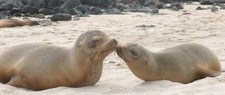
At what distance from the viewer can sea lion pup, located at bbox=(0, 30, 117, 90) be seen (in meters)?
6.07

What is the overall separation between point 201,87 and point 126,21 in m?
8.55

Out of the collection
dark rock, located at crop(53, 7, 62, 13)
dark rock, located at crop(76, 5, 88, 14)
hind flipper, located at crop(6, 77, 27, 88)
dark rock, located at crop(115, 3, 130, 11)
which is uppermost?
hind flipper, located at crop(6, 77, 27, 88)

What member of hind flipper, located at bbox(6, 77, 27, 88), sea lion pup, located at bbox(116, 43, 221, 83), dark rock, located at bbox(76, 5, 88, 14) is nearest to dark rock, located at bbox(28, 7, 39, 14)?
dark rock, located at bbox(76, 5, 88, 14)

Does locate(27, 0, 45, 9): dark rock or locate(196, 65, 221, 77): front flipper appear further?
locate(27, 0, 45, 9): dark rock

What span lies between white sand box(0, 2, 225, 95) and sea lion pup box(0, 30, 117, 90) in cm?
13

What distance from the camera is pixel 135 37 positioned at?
11125 millimetres

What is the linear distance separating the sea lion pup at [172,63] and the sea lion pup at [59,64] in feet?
0.89

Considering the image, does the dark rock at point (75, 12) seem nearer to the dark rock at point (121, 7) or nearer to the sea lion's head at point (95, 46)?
the dark rock at point (121, 7)

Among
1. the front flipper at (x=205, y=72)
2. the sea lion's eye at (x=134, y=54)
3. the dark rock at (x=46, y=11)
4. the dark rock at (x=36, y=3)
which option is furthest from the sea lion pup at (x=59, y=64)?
the dark rock at (x=36, y=3)

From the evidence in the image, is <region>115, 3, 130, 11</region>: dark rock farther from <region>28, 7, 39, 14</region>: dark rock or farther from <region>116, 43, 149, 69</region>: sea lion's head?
<region>116, 43, 149, 69</region>: sea lion's head

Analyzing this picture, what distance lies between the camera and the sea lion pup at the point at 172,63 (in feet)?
20.9

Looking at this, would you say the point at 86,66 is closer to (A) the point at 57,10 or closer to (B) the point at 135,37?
(B) the point at 135,37

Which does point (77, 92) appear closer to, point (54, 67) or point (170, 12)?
point (54, 67)

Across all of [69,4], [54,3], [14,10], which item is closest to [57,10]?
[69,4]
